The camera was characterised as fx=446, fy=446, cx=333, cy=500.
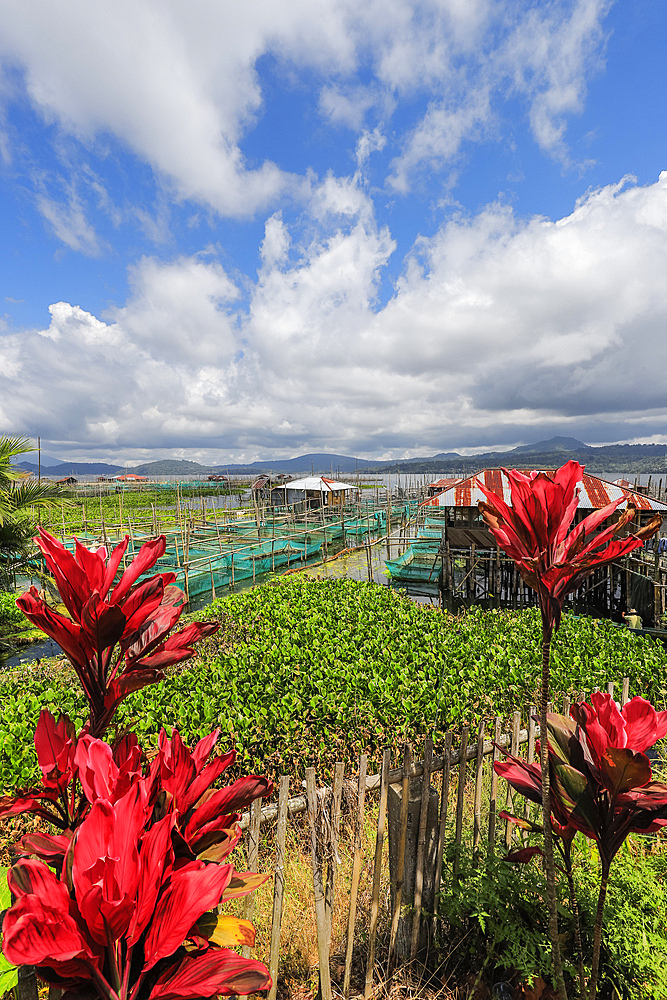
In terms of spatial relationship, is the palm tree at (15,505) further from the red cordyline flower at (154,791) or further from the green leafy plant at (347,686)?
the red cordyline flower at (154,791)

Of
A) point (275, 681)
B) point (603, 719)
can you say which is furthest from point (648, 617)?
point (603, 719)

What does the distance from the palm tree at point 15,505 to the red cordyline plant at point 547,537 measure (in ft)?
28.6

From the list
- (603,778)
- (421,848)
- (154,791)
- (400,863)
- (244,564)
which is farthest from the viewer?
(244,564)

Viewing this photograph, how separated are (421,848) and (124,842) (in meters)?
1.85

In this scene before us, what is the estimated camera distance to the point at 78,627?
1.33 meters

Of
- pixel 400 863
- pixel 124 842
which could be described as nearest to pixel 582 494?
pixel 400 863

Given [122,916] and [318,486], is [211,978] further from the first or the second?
[318,486]

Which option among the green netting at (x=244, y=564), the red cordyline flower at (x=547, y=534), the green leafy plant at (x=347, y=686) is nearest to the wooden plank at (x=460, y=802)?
the green leafy plant at (x=347, y=686)

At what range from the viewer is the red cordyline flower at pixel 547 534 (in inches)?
50.4

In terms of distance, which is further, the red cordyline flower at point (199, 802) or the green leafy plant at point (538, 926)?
the green leafy plant at point (538, 926)

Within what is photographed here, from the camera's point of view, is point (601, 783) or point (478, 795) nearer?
point (601, 783)

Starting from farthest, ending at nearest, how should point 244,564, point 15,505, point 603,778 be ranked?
1. point 244,564
2. point 15,505
3. point 603,778

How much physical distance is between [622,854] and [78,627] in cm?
297

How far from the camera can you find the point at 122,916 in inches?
33.1
